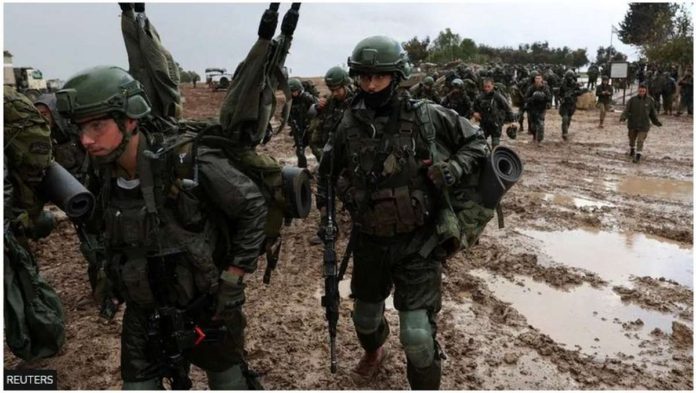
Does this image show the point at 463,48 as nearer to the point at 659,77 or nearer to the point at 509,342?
the point at 659,77

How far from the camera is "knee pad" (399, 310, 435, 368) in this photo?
10.6ft

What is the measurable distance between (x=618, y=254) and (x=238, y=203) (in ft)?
17.1

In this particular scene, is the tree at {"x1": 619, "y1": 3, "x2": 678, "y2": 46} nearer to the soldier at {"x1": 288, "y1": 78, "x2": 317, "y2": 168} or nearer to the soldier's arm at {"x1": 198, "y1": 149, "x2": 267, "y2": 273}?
the soldier at {"x1": 288, "y1": 78, "x2": 317, "y2": 168}

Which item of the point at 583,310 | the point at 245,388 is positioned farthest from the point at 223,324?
the point at 583,310

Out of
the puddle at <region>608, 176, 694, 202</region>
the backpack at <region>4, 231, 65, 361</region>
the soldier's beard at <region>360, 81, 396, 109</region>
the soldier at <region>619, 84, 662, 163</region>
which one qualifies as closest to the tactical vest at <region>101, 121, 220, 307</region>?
the backpack at <region>4, 231, 65, 361</region>

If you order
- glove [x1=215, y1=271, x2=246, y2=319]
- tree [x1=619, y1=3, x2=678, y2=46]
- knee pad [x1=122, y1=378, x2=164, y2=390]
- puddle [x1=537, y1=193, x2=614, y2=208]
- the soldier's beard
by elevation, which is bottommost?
puddle [x1=537, y1=193, x2=614, y2=208]

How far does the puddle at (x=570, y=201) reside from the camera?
866cm

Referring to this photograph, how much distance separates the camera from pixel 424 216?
3.39m

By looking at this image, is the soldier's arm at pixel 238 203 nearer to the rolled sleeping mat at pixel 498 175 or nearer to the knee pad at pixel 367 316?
the knee pad at pixel 367 316

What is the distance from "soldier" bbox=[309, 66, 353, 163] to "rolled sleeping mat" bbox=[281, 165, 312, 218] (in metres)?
3.88

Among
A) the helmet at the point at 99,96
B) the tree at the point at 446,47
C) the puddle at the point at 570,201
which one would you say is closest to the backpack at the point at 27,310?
the helmet at the point at 99,96

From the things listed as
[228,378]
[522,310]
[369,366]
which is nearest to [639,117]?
[522,310]

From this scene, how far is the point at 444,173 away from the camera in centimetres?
328

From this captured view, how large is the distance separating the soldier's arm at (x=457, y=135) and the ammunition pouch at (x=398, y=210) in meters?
0.32
